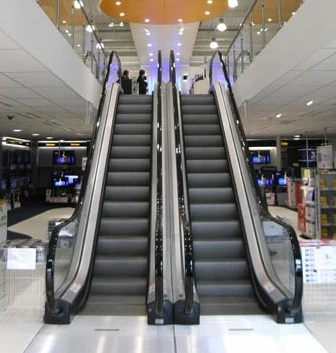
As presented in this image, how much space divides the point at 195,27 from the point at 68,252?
10.2 meters

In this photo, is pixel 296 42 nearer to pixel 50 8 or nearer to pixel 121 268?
pixel 50 8

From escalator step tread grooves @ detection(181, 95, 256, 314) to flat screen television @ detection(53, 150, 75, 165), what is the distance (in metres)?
14.4

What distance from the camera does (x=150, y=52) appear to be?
1741cm

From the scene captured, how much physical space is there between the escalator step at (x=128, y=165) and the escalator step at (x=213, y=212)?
1388 mm

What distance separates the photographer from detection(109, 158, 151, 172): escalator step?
731 cm

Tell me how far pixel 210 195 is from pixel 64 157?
54.6 ft

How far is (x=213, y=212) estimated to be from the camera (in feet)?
20.7

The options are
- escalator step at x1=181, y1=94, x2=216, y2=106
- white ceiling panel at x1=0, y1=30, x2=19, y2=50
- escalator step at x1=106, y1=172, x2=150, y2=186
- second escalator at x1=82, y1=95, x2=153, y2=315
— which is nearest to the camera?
white ceiling panel at x1=0, y1=30, x2=19, y2=50

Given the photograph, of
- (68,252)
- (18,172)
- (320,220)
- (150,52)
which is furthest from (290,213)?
(18,172)

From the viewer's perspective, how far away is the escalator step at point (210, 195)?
21.6 feet

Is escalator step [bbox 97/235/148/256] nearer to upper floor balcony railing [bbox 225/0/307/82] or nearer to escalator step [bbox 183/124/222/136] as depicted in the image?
escalator step [bbox 183/124/222/136]

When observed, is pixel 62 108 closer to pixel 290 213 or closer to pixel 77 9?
pixel 77 9

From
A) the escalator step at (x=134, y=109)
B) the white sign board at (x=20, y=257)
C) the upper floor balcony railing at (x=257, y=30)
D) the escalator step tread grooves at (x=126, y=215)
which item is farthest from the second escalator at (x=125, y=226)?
the upper floor balcony railing at (x=257, y=30)

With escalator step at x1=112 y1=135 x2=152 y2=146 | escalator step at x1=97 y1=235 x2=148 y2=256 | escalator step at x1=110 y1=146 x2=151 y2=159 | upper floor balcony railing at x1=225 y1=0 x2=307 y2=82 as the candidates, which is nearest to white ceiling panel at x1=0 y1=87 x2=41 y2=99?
escalator step at x1=112 y1=135 x2=152 y2=146
